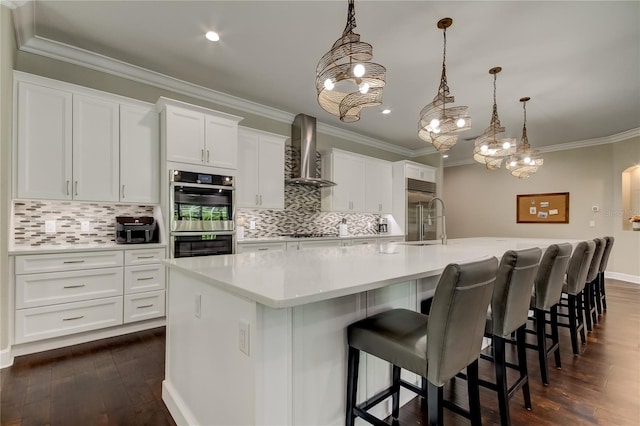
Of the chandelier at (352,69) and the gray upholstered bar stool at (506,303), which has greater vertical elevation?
the chandelier at (352,69)

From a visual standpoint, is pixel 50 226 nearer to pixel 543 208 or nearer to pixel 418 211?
Result: pixel 418 211

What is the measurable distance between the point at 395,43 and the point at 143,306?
362 cm

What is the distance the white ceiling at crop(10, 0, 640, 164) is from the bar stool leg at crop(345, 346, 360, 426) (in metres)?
2.49

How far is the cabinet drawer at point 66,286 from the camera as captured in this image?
8.45 ft

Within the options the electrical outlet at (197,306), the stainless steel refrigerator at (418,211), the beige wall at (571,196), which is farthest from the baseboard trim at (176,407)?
the beige wall at (571,196)

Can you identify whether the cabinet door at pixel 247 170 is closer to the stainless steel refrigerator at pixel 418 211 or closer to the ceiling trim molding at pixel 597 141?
the stainless steel refrigerator at pixel 418 211

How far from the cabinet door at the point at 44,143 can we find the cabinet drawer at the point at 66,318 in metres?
1.01

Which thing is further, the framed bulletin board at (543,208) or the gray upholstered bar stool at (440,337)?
the framed bulletin board at (543,208)

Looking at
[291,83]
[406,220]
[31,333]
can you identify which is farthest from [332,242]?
[31,333]

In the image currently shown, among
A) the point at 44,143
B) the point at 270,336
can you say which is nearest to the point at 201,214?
the point at 44,143

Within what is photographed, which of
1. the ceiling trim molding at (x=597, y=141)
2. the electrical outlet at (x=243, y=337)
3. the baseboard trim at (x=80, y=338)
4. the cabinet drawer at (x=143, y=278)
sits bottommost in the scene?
the baseboard trim at (x=80, y=338)

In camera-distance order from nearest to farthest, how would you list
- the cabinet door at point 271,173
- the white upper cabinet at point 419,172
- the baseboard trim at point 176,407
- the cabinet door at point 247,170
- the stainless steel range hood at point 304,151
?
the baseboard trim at point 176,407, the cabinet door at point 247,170, the cabinet door at point 271,173, the stainless steel range hood at point 304,151, the white upper cabinet at point 419,172

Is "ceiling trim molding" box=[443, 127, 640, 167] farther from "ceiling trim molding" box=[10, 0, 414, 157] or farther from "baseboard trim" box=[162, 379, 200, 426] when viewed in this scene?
"baseboard trim" box=[162, 379, 200, 426]

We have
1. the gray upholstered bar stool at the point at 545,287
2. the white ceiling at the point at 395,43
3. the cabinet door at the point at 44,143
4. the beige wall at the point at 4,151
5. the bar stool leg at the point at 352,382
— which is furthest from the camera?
the cabinet door at the point at 44,143
